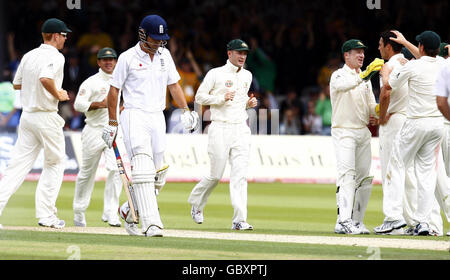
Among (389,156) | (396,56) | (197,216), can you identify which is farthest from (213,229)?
(396,56)

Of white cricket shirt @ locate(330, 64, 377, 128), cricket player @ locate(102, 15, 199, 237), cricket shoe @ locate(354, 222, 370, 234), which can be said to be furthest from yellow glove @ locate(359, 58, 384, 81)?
cricket player @ locate(102, 15, 199, 237)

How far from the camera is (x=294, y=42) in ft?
76.8

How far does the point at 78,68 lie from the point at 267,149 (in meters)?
5.05

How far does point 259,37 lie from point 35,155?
43.1ft

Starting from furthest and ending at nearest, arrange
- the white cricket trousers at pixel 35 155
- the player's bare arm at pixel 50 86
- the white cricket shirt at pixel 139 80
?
the white cricket trousers at pixel 35 155 < the player's bare arm at pixel 50 86 < the white cricket shirt at pixel 139 80

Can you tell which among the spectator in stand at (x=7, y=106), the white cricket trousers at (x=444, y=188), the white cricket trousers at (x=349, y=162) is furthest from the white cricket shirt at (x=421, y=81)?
the spectator in stand at (x=7, y=106)

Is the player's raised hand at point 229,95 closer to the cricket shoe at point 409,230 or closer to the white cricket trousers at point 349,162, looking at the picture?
the white cricket trousers at point 349,162

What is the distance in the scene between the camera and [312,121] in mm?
22203

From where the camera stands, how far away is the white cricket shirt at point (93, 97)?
1272cm

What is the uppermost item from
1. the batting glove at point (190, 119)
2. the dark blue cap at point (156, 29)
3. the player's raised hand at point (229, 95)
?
the dark blue cap at point (156, 29)

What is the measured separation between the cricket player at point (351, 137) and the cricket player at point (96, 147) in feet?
9.31

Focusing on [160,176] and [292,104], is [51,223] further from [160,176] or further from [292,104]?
[292,104]

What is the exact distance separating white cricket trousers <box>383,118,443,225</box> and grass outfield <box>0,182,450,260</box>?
432mm

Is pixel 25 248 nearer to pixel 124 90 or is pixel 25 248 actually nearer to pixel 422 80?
pixel 124 90
